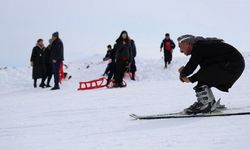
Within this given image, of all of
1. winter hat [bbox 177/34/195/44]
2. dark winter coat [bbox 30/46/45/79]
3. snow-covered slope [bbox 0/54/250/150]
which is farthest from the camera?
dark winter coat [bbox 30/46/45/79]

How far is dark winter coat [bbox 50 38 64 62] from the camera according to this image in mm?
12953

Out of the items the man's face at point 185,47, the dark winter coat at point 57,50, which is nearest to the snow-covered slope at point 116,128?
the man's face at point 185,47

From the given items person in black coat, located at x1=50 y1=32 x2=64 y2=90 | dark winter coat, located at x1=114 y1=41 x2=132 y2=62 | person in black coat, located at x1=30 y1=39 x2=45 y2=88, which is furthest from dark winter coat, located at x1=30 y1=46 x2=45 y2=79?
dark winter coat, located at x1=114 y1=41 x2=132 y2=62

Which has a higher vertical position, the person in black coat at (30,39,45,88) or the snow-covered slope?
the person in black coat at (30,39,45,88)

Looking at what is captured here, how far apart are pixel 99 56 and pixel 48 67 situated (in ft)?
44.4

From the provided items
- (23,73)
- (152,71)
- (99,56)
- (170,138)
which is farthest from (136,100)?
(99,56)

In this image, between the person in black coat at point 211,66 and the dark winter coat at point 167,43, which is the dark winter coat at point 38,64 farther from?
the person in black coat at point 211,66

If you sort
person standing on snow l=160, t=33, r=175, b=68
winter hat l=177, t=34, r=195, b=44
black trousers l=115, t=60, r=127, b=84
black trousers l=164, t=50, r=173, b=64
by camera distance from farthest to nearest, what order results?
black trousers l=164, t=50, r=173, b=64, person standing on snow l=160, t=33, r=175, b=68, black trousers l=115, t=60, r=127, b=84, winter hat l=177, t=34, r=195, b=44

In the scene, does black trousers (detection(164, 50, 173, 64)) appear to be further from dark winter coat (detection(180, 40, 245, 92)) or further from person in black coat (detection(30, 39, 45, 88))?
dark winter coat (detection(180, 40, 245, 92))

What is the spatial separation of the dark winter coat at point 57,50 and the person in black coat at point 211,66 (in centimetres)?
770

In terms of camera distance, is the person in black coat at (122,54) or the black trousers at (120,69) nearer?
the person in black coat at (122,54)

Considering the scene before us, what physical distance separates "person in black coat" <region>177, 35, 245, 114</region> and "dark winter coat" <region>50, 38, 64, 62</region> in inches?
303

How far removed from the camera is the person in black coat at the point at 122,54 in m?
12.5

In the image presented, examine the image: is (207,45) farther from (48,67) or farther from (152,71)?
(152,71)
